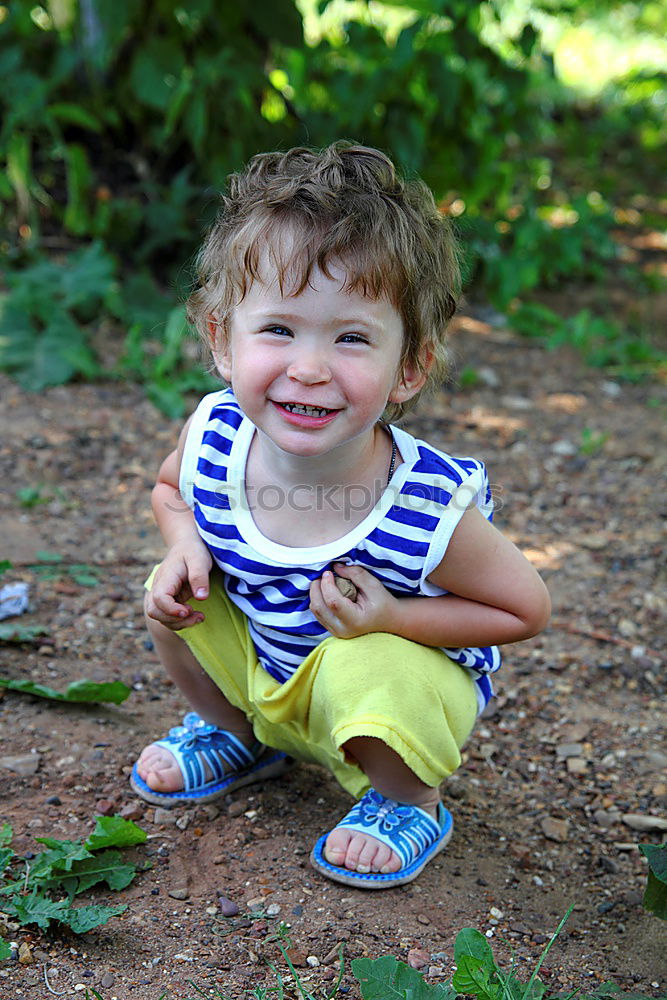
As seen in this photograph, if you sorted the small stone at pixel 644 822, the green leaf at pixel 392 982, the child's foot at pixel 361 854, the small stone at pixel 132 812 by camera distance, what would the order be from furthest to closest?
1. the small stone at pixel 644 822
2. the small stone at pixel 132 812
3. the child's foot at pixel 361 854
4. the green leaf at pixel 392 982

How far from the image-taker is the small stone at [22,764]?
81.7 inches

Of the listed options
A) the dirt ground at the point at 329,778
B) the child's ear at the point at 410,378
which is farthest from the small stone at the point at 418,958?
the child's ear at the point at 410,378

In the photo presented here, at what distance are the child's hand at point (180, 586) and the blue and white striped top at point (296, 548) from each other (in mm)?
46

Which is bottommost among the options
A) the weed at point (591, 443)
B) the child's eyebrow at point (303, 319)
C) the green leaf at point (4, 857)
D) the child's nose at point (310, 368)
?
the green leaf at point (4, 857)

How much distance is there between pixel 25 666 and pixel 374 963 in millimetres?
1160

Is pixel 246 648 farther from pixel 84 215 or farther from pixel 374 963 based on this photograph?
pixel 84 215

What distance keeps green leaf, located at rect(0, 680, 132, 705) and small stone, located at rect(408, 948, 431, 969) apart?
2.68ft

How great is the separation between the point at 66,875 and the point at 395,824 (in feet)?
1.86

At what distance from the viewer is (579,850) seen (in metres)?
2.11

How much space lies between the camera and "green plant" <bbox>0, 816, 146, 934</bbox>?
1.69 meters

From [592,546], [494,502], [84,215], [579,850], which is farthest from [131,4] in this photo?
[579,850]

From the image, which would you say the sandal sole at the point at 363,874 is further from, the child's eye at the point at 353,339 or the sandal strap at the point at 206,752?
the child's eye at the point at 353,339

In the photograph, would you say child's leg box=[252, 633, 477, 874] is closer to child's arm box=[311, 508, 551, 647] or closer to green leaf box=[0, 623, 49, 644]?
child's arm box=[311, 508, 551, 647]

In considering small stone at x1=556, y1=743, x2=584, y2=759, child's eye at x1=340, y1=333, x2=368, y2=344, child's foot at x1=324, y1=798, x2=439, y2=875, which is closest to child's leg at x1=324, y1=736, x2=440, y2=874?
child's foot at x1=324, y1=798, x2=439, y2=875
